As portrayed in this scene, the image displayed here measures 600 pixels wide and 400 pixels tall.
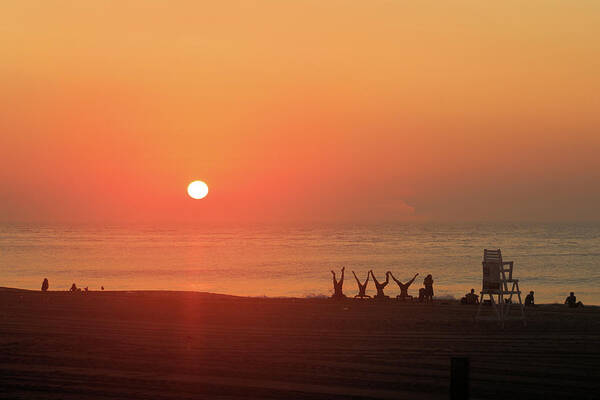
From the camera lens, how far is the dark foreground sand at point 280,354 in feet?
34.2

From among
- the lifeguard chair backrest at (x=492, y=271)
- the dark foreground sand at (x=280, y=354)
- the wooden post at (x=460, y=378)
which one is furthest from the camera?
the lifeguard chair backrest at (x=492, y=271)

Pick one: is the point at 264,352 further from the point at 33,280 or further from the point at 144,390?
the point at 33,280

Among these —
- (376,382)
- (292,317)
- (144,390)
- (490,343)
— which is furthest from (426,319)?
(144,390)

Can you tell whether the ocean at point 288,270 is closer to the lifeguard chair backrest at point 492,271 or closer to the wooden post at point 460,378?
the lifeguard chair backrest at point 492,271

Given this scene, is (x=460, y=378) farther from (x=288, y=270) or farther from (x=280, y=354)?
(x=288, y=270)

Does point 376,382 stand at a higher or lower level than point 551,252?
lower

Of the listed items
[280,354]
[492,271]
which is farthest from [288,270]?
[280,354]

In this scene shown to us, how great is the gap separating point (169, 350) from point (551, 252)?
119 metres

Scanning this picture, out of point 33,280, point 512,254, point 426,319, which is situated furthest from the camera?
point 512,254

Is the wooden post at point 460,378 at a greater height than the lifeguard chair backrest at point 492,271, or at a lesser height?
lesser

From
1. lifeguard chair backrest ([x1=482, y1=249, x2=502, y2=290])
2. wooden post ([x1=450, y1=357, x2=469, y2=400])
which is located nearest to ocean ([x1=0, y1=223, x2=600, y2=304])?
lifeguard chair backrest ([x1=482, y1=249, x2=502, y2=290])

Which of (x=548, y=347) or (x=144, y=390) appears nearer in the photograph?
(x=144, y=390)

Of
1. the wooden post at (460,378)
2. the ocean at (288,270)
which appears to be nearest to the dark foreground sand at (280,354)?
the wooden post at (460,378)

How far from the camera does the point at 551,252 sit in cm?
12675
